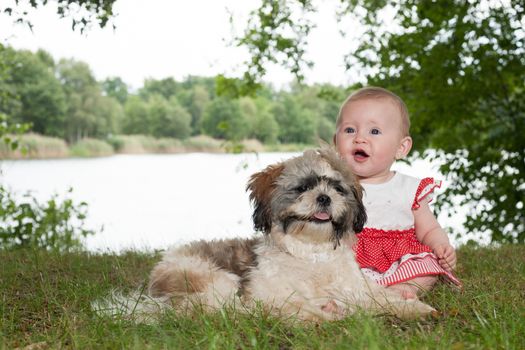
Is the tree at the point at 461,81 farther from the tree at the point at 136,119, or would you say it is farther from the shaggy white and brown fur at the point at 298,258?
the tree at the point at 136,119

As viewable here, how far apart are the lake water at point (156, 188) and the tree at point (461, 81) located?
1.94ft

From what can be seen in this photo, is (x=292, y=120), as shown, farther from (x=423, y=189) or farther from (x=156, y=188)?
(x=423, y=189)

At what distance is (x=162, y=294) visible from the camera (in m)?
3.82

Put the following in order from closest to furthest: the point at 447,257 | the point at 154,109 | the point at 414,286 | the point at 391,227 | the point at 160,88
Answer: the point at 414,286, the point at 447,257, the point at 391,227, the point at 154,109, the point at 160,88

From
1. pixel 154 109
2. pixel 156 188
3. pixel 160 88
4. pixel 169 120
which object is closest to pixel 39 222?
pixel 156 188

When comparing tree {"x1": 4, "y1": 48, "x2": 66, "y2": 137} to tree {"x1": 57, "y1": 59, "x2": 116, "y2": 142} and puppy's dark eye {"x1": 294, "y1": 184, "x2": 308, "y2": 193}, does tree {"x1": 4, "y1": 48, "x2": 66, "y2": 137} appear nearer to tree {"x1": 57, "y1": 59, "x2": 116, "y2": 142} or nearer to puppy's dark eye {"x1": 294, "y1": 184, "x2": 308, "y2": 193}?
tree {"x1": 57, "y1": 59, "x2": 116, "y2": 142}

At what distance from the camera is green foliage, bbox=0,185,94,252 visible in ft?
26.2

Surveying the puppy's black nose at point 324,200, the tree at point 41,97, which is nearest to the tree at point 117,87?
the tree at point 41,97

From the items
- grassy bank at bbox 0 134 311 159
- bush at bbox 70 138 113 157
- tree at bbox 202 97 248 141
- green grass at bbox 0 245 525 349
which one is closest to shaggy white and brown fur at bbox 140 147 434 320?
green grass at bbox 0 245 525 349

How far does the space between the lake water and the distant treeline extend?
4.75 ft

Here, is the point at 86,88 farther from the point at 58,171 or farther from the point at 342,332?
the point at 342,332

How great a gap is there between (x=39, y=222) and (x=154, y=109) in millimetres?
14995

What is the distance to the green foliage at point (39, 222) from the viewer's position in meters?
8.00

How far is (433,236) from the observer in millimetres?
4441
